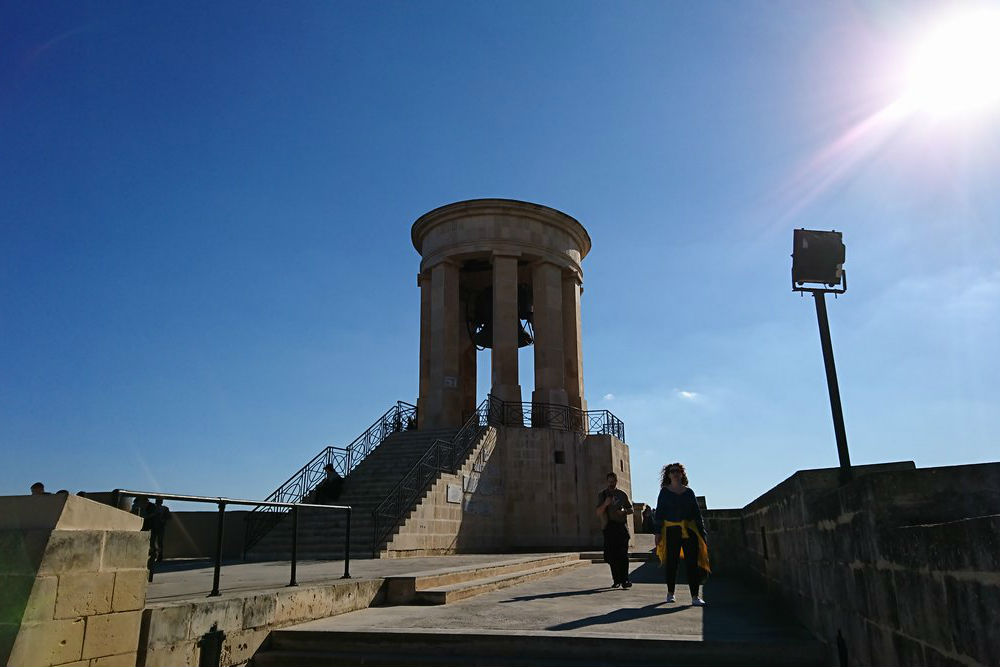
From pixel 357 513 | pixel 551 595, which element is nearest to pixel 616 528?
pixel 551 595

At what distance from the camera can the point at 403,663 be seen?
4848 millimetres

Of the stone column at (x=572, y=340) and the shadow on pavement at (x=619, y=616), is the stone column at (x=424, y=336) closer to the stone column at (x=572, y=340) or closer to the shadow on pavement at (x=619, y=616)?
the stone column at (x=572, y=340)

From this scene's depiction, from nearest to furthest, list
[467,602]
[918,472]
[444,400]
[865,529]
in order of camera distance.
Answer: [918,472] → [865,529] → [467,602] → [444,400]

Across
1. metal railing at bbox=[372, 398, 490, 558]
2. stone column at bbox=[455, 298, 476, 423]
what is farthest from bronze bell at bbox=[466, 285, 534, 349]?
metal railing at bbox=[372, 398, 490, 558]

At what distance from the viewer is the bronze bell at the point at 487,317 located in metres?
26.4

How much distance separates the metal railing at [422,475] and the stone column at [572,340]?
4.23 metres

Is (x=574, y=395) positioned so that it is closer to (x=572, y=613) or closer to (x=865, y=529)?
(x=572, y=613)

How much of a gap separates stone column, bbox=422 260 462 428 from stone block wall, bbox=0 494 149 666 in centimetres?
1798

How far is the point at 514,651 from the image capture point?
16.1 ft

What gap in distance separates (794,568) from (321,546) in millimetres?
10094

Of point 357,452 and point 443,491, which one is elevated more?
point 357,452

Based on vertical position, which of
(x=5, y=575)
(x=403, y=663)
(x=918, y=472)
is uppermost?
(x=918, y=472)

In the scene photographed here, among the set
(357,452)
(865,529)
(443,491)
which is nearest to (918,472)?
(865,529)

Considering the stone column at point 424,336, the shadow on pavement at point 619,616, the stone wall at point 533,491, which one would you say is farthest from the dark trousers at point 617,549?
the stone column at point 424,336
